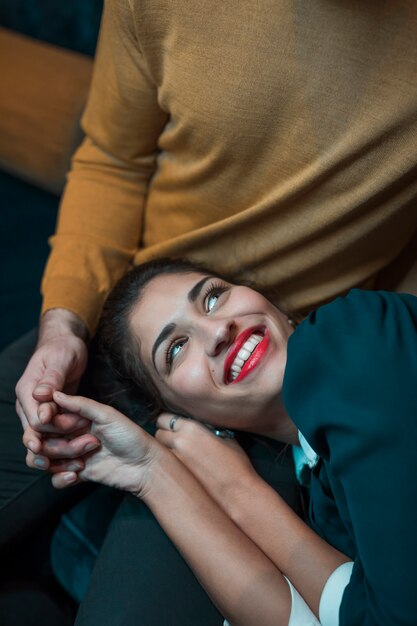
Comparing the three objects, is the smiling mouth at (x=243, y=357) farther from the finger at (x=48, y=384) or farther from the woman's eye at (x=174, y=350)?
the finger at (x=48, y=384)

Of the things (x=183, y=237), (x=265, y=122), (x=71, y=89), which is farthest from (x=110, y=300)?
(x=71, y=89)

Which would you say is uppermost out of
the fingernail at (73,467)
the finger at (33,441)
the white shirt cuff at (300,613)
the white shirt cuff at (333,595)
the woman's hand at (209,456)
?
the white shirt cuff at (333,595)

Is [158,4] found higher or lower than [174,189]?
higher

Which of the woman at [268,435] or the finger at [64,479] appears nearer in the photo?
the woman at [268,435]

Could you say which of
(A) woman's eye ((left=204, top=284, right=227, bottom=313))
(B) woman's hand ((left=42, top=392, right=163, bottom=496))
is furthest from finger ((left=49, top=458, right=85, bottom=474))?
(A) woman's eye ((left=204, top=284, right=227, bottom=313))

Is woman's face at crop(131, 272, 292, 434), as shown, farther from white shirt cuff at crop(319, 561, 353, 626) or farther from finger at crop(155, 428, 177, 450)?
white shirt cuff at crop(319, 561, 353, 626)

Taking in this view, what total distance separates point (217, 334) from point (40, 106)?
1142 mm

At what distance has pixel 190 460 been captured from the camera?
1148mm

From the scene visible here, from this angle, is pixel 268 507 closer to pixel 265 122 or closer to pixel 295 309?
pixel 295 309

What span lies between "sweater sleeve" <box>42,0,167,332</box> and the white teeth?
12.6 inches

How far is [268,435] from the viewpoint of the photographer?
1.18m

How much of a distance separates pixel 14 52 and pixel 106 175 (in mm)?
904

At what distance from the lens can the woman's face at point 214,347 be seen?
1086 mm

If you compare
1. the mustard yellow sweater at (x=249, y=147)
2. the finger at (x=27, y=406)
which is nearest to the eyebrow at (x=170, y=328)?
the mustard yellow sweater at (x=249, y=147)
